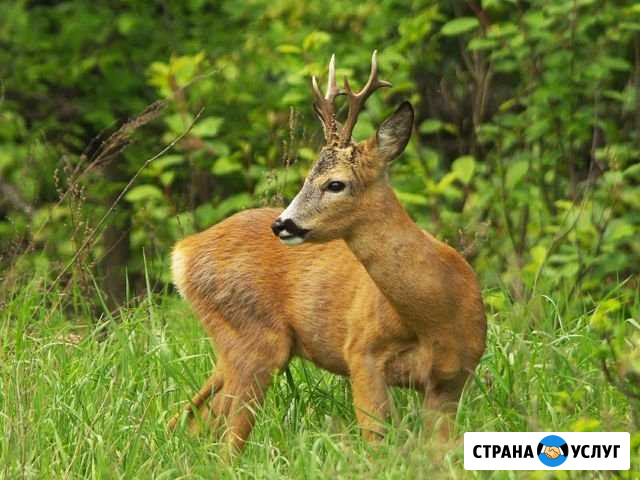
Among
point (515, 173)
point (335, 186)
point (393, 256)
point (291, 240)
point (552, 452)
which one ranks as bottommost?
point (515, 173)

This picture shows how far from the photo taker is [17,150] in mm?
9422

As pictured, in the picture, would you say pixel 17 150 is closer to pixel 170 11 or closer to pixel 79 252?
pixel 170 11

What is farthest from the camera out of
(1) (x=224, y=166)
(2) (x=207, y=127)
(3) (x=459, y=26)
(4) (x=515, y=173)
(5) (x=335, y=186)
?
(1) (x=224, y=166)

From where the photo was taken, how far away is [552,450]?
4.07m

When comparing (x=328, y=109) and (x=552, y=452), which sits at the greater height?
(x=328, y=109)

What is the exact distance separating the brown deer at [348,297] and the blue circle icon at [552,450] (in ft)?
2.42

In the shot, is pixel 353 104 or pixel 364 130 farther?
pixel 364 130

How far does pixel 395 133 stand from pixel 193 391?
1.14 metres

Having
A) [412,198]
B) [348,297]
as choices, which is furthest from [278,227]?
[412,198]

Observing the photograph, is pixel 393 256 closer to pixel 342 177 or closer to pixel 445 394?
pixel 342 177

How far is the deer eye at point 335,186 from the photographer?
4918 millimetres

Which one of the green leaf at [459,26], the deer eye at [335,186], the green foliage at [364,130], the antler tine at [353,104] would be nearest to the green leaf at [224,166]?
the green foliage at [364,130]

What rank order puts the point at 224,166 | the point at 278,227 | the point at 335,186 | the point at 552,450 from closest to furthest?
1. the point at 552,450
2. the point at 278,227
3. the point at 335,186
4. the point at 224,166

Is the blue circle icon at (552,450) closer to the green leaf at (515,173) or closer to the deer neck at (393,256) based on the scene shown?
the deer neck at (393,256)
